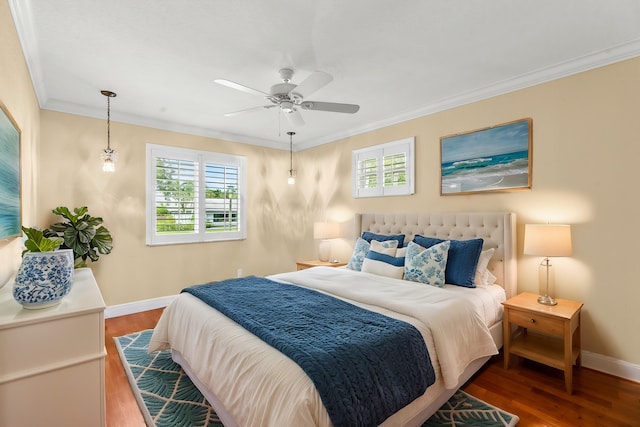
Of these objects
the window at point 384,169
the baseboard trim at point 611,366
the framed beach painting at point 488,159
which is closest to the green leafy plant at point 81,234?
the window at point 384,169

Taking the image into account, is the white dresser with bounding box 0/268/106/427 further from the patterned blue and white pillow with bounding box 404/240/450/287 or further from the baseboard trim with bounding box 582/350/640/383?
the baseboard trim with bounding box 582/350/640/383

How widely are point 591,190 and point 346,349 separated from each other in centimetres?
264

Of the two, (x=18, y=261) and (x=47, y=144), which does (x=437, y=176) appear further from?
(x=47, y=144)

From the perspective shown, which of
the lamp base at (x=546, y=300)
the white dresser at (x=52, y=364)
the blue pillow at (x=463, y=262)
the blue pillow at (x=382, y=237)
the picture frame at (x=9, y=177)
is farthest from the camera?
the blue pillow at (x=382, y=237)

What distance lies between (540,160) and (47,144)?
535 centimetres

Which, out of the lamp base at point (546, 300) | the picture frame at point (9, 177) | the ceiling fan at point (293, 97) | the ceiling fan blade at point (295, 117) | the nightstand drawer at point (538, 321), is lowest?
the nightstand drawer at point (538, 321)

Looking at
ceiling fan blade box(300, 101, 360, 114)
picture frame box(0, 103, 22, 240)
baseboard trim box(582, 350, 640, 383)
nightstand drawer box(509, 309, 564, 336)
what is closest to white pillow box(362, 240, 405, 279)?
nightstand drawer box(509, 309, 564, 336)

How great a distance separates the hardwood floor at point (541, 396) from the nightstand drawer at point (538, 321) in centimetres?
43

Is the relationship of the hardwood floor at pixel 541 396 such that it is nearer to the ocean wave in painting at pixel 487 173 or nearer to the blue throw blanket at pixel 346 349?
the blue throw blanket at pixel 346 349

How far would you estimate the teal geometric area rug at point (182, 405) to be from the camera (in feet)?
6.46

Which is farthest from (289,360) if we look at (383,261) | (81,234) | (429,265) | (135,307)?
(135,307)

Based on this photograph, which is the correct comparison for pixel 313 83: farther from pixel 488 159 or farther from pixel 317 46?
pixel 488 159

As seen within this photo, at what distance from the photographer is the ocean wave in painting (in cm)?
303

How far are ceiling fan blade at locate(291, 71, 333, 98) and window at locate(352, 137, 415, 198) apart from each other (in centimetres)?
195
